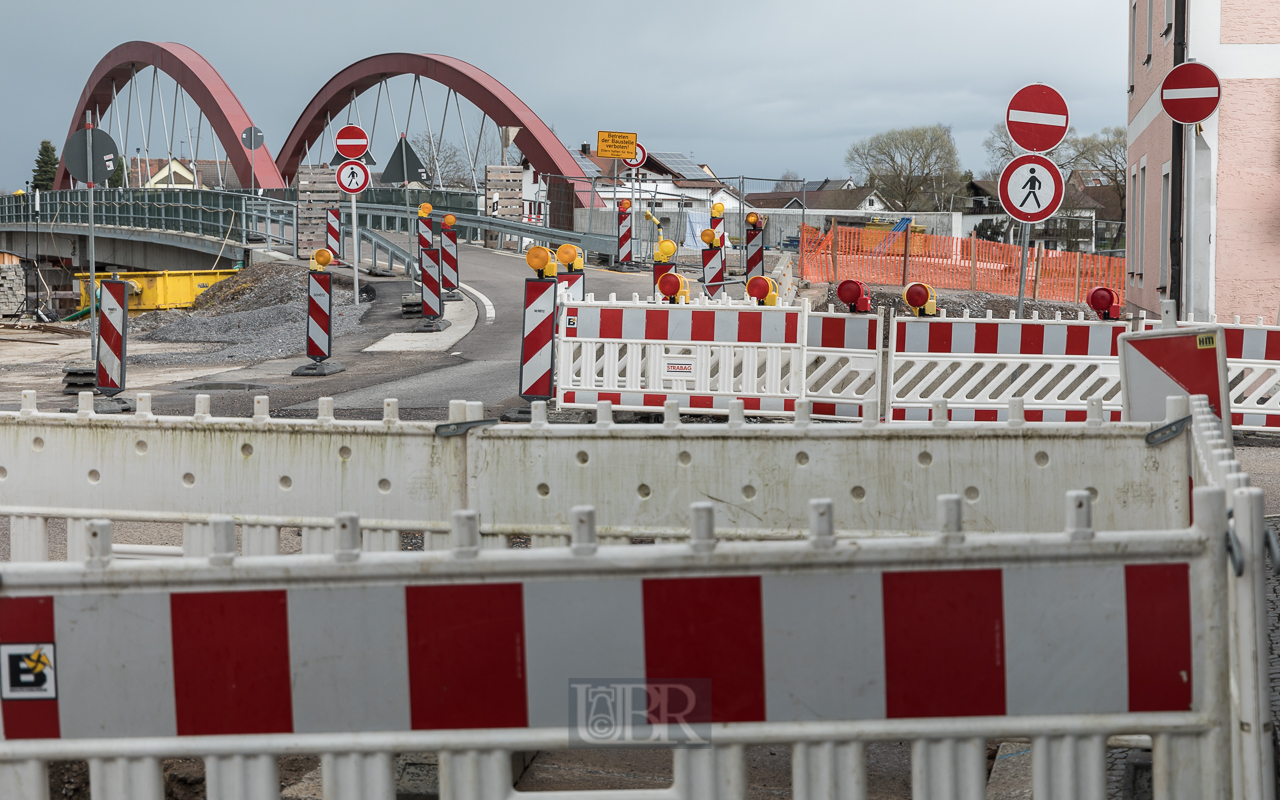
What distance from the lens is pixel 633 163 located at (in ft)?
118

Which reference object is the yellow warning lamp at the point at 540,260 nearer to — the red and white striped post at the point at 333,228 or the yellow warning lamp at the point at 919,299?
the yellow warning lamp at the point at 919,299

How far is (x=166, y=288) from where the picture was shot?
29.0m

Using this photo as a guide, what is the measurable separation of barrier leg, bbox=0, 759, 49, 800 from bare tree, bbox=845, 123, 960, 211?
9518 cm

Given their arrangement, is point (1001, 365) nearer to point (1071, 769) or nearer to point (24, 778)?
point (1071, 769)

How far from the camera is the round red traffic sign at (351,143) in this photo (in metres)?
21.2

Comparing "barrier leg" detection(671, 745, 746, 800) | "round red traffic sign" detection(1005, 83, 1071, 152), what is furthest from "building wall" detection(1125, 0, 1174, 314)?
"barrier leg" detection(671, 745, 746, 800)

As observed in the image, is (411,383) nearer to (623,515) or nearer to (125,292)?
(125,292)

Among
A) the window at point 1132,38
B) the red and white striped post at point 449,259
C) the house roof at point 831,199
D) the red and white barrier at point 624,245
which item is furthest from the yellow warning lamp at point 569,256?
the house roof at point 831,199

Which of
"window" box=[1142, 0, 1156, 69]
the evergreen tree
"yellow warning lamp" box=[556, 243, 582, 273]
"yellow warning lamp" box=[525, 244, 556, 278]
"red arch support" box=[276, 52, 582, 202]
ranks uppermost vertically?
the evergreen tree

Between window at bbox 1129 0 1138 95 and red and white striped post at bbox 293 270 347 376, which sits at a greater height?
window at bbox 1129 0 1138 95

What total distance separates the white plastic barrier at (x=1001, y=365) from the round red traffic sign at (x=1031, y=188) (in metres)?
0.96

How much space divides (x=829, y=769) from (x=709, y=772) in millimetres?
253

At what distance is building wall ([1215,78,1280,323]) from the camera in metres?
17.2

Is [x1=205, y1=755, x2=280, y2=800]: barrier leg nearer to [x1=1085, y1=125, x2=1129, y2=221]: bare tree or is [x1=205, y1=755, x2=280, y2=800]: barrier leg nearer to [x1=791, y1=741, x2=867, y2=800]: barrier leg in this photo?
[x1=791, y1=741, x2=867, y2=800]: barrier leg
